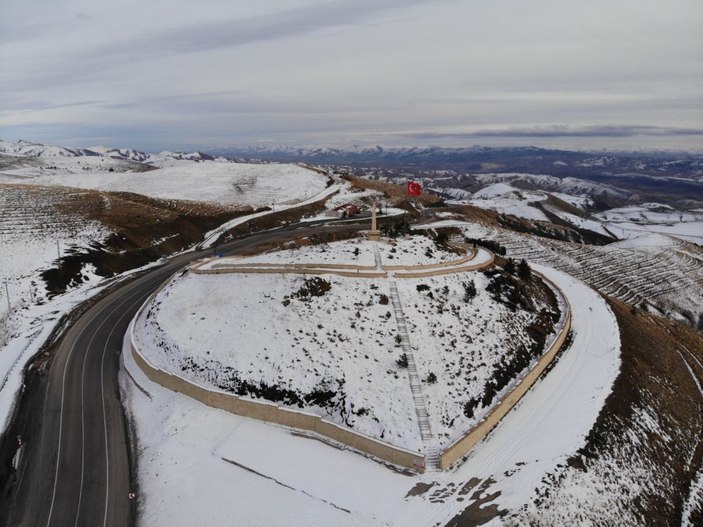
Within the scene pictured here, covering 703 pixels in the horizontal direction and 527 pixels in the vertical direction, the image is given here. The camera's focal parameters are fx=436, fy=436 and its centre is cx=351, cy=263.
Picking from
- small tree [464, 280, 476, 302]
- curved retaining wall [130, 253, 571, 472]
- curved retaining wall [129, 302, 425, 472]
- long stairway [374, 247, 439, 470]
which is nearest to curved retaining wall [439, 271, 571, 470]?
curved retaining wall [130, 253, 571, 472]

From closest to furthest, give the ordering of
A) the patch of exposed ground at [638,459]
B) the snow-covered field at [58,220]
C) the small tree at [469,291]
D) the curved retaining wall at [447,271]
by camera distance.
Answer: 1. the patch of exposed ground at [638,459]
2. the small tree at [469,291]
3. the curved retaining wall at [447,271]
4. the snow-covered field at [58,220]

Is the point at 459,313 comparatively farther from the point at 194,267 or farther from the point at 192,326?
the point at 194,267

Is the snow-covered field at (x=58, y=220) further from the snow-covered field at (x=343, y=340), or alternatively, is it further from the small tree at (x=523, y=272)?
the small tree at (x=523, y=272)

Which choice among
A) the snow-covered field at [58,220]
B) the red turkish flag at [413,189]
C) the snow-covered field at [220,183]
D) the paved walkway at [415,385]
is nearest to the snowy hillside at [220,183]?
the snow-covered field at [220,183]

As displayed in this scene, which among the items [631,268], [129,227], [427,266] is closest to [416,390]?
[427,266]

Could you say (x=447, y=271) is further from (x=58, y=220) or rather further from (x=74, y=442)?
(x=58, y=220)

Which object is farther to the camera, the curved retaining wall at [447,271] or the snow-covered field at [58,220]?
the snow-covered field at [58,220]

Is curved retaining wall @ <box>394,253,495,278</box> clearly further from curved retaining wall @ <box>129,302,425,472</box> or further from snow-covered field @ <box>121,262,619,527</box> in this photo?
curved retaining wall @ <box>129,302,425,472</box>
